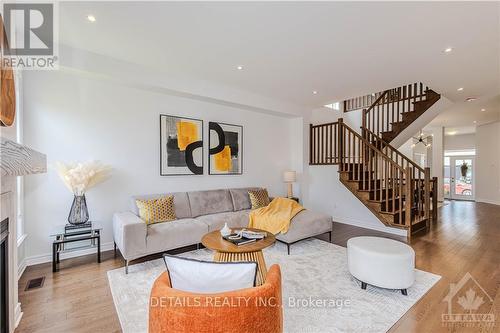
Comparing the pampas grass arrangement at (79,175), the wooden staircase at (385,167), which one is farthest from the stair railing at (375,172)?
the pampas grass arrangement at (79,175)

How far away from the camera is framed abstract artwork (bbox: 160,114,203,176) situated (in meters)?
4.17

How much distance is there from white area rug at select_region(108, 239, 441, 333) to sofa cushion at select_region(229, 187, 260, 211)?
140 cm

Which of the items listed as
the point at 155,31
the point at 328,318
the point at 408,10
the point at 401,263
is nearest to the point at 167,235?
the point at 328,318

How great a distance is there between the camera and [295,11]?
7.43ft

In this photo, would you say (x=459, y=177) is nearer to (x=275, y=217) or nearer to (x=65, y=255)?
(x=275, y=217)

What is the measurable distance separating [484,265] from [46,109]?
20.4 feet

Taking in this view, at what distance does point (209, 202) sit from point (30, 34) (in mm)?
3203

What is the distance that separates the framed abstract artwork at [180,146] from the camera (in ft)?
13.7

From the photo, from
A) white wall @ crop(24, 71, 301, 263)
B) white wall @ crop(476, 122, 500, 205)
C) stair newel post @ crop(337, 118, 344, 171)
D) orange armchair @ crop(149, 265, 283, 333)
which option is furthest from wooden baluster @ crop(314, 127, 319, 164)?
white wall @ crop(476, 122, 500, 205)

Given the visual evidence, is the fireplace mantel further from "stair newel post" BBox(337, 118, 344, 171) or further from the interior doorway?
the interior doorway

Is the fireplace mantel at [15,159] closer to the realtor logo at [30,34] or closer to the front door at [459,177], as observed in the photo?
the realtor logo at [30,34]

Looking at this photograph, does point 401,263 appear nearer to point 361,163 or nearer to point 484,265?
point 484,265

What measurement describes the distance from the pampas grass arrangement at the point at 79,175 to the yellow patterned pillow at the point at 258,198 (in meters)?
2.64

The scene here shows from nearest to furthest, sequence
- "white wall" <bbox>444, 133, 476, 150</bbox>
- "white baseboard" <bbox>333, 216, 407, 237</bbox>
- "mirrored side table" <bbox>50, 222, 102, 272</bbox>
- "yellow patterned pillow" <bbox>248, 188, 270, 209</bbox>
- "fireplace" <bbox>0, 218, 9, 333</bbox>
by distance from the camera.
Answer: "fireplace" <bbox>0, 218, 9, 333</bbox> < "mirrored side table" <bbox>50, 222, 102, 272</bbox> < "white baseboard" <bbox>333, 216, 407, 237</bbox> < "yellow patterned pillow" <bbox>248, 188, 270, 209</bbox> < "white wall" <bbox>444, 133, 476, 150</bbox>
